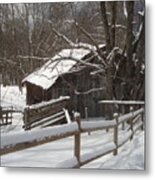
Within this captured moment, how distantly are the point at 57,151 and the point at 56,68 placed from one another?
563 millimetres

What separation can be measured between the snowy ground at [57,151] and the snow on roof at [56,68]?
0.46 ft

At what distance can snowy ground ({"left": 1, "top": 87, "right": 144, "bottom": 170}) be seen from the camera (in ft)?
11.8

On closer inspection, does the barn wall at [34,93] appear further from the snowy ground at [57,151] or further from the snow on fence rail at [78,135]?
the snow on fence rail at [78,135]

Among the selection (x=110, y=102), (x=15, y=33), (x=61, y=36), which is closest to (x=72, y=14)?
(x=61, y=36)

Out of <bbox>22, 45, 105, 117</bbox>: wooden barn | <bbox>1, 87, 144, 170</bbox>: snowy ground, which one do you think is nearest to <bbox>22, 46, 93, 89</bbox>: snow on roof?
<bbox>22, 45, 105, 117</bbox>: wooden barn

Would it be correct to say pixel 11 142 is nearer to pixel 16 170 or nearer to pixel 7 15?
pixel 16 170

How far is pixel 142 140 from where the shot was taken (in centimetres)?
351

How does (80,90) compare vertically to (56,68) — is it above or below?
below

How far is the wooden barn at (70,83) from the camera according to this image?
3.61m

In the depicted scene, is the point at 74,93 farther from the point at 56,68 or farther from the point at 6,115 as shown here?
the point at 6,115

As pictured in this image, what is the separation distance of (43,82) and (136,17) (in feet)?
2.49

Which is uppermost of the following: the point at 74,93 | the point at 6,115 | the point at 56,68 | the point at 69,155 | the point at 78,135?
the point at 56,68

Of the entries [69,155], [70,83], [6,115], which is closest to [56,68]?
[70,83]

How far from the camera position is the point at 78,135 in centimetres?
362
